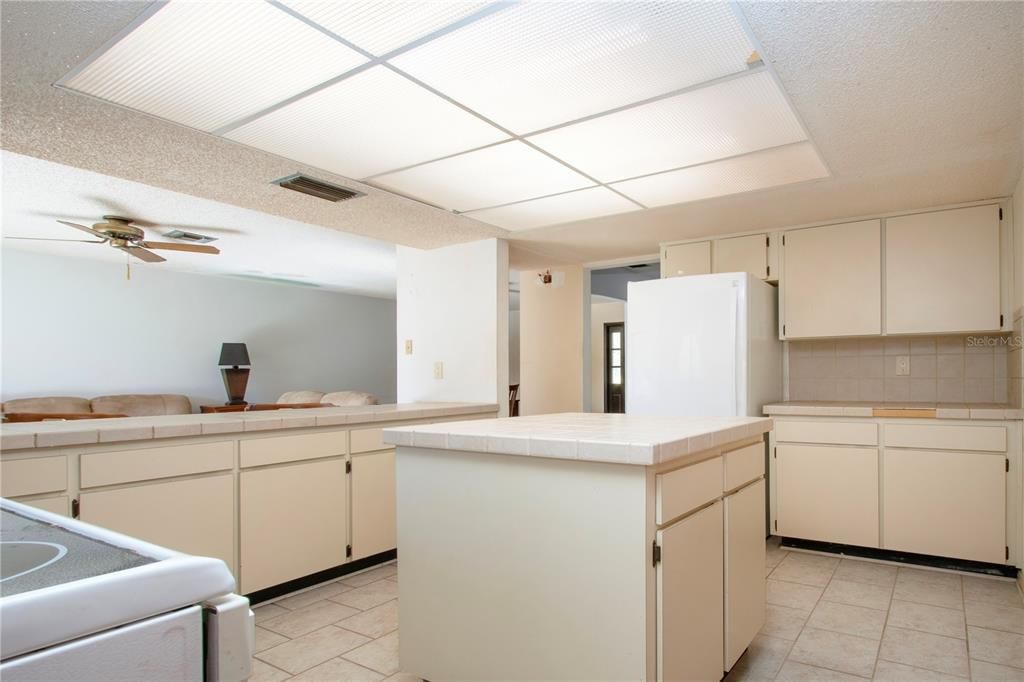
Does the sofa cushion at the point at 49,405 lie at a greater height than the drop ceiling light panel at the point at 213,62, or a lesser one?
lesser

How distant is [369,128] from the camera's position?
2.29m

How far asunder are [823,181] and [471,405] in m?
2.41

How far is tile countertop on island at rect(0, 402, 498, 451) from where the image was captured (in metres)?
2.01

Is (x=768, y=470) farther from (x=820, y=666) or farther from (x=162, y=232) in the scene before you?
(x=162, y=232)

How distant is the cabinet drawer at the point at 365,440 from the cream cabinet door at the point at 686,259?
232 cm

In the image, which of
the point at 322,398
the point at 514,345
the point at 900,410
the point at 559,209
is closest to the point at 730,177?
the point at 559,209

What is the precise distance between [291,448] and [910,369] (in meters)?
3.66

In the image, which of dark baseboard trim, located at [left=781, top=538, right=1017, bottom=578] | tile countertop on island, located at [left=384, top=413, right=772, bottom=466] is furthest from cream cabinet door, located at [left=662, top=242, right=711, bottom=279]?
tile countertop on island, located at [left=384, top=413, right=772, bottom=466]

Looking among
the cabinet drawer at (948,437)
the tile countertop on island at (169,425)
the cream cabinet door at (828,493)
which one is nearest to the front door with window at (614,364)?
the cream cabinet door at (828,493)

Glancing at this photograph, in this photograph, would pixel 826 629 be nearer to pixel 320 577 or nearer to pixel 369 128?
pixel 320 577

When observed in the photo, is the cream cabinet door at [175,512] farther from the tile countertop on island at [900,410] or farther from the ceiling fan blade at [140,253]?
the tile countertop on island at [900,410]

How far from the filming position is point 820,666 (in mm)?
2072

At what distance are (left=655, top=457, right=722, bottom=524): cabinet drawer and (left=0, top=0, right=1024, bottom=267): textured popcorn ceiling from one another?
126 centimetres

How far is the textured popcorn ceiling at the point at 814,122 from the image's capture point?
63.0 inches
